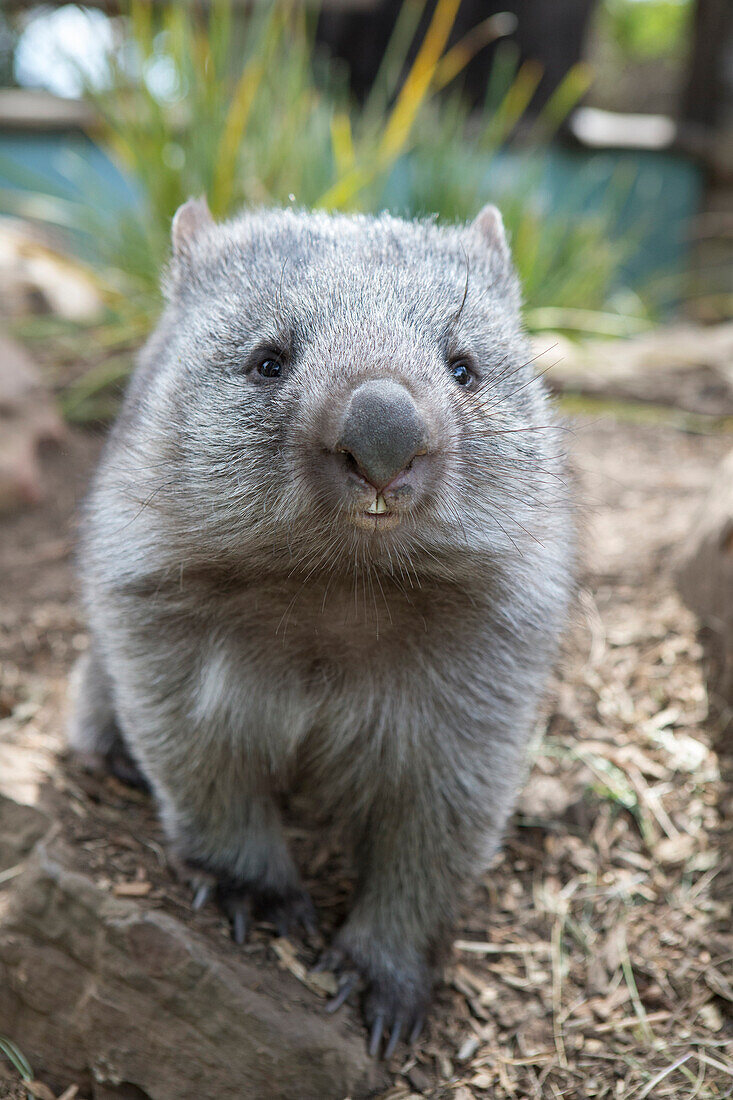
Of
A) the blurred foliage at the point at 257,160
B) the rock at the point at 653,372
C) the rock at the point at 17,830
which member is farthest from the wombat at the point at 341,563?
the rock at the point at 653,372

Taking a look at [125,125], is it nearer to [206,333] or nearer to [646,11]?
[206,333]

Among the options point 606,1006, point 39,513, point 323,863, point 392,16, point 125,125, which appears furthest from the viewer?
point 392,16

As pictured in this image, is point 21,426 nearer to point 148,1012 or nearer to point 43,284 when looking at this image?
point 43,284

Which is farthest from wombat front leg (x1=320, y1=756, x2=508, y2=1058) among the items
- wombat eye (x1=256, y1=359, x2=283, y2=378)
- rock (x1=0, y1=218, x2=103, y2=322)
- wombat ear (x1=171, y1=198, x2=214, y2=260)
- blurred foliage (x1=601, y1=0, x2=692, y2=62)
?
blurred foliage (x1=601, y1=0, x2=692, y2=62)

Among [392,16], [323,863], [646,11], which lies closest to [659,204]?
[392,16]

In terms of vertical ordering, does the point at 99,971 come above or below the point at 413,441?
below

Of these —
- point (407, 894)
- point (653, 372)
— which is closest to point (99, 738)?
point (407, 894)
